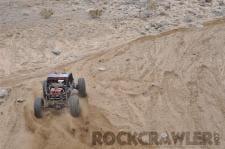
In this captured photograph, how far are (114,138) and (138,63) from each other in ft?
14.8

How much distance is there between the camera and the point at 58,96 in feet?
37.7

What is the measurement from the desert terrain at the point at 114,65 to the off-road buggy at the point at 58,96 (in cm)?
22

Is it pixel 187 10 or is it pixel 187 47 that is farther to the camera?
pixel 187 10

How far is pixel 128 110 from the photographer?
12.0m

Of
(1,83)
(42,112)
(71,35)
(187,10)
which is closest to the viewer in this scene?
(42,112)

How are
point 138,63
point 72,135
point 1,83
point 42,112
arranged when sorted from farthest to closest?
point 138,63 < point 1,83 < point 42,112 < point 72,135

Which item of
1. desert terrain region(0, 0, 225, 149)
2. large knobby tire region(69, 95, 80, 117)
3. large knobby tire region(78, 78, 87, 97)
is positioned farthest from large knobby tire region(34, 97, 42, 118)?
large knobby tire region(78, 78, 87, 97)

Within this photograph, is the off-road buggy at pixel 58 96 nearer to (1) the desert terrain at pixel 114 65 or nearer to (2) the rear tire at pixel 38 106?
(2) the rear tire at pixel 38 106

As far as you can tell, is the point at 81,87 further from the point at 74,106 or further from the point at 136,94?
the point at 136,94

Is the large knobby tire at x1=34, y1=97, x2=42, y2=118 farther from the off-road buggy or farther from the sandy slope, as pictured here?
the sandy slope

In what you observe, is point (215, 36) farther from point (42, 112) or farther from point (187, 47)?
point (42, 112)

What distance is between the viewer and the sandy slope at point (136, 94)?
434 inches

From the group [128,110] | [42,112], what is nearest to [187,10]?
[128,110]

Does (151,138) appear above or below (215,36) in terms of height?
below
